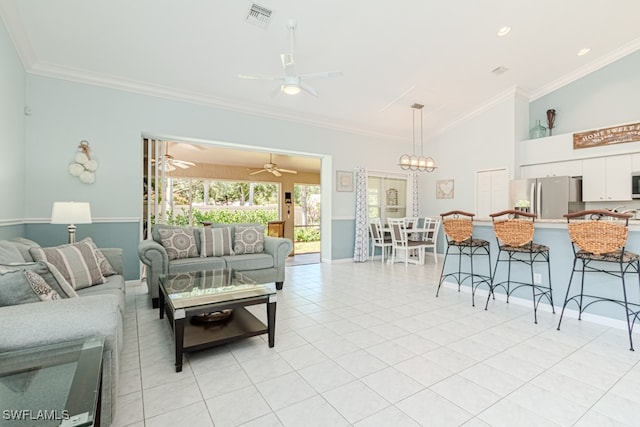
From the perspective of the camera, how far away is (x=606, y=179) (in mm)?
5055

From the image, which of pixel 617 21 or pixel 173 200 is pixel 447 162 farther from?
pixel 173 200

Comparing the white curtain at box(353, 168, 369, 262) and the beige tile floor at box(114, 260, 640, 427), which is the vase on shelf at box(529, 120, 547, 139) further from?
the beige tile floor at box(114, 260, 640, 427)

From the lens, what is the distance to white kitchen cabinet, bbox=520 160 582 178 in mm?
5398

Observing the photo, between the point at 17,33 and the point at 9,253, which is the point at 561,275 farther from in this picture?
the point at 17,33

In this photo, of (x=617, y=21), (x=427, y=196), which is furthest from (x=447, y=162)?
(x=617, y=21)

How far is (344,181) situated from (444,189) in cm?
253

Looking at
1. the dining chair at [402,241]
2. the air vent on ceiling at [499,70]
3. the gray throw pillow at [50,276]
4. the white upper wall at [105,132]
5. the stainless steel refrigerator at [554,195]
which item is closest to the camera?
the gray throw pillow at [50,276]

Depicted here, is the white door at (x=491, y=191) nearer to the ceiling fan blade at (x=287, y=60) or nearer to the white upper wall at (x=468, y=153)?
the white upper wall at (x=468, y=153)

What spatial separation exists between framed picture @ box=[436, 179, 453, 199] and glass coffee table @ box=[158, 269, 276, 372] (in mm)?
5697

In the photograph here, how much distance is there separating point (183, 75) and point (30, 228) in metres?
2.80

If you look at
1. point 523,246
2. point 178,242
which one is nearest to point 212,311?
point 178,242

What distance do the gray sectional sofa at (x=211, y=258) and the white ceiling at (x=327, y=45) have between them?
217cm

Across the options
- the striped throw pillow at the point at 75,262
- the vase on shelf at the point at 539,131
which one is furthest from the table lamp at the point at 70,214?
the vase on shelf at the point at 539,131

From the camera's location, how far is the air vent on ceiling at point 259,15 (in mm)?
3310
